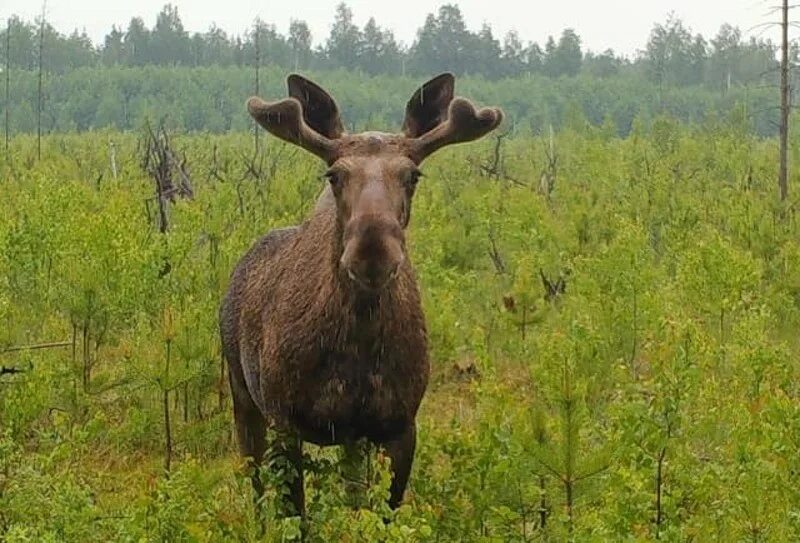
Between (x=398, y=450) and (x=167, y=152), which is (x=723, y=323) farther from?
(x=167, y=152)

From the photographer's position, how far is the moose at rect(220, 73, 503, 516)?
15.7 feet

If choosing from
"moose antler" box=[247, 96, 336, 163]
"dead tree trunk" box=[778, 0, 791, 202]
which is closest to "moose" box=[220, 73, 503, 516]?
"moose antler" box=[247, 96, 336, 163]

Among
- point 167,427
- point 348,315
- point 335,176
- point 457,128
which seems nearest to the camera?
point 335,176

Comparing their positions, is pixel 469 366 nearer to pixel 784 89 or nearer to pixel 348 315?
pixel 348 315

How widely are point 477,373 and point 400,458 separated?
6010 mm

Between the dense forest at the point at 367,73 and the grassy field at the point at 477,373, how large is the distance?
A: 17278 millimetres

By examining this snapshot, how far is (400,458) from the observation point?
16.7 ft

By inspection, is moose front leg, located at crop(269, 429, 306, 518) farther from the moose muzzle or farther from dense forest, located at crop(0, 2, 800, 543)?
the moose muzzle

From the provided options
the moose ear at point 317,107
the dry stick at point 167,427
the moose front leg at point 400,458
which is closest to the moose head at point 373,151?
the moose ear at point 317,107

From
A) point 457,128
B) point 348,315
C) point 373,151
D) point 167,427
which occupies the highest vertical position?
point 457,128

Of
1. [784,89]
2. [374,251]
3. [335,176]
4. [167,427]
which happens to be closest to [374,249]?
[374,251]

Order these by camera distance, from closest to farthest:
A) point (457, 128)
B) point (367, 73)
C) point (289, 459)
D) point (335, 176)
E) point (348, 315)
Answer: point (335, 176) < point (348, 315) < point (457, 128) < point (289, 459) < point (367, 73)

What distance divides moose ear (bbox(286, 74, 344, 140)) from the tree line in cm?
7202

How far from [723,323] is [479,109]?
5.80 meters
